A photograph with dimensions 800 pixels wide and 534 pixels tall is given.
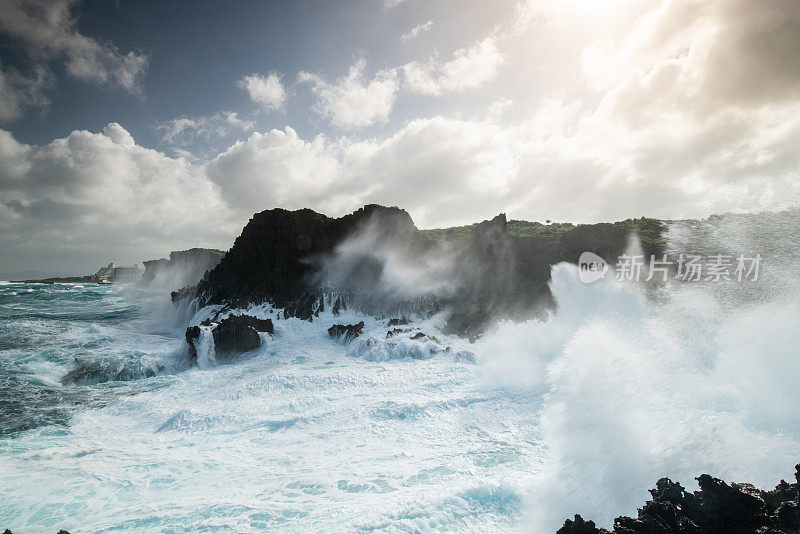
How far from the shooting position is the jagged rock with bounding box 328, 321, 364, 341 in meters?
21.9

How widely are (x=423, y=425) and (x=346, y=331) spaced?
1333cm

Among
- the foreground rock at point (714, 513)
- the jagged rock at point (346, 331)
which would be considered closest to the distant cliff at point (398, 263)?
the jagged rock at point (346, 331)

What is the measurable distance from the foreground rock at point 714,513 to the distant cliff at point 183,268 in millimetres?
75011

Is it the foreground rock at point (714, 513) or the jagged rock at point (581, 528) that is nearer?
the foreground rock at point (714, 513)

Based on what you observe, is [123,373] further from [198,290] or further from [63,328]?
[198,290]

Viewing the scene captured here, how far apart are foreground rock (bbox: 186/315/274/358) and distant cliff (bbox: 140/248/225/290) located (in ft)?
177

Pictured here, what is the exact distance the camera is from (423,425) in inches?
402

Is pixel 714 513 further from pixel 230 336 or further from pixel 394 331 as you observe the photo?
pixel 230 336

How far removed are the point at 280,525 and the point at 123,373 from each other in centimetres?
1522

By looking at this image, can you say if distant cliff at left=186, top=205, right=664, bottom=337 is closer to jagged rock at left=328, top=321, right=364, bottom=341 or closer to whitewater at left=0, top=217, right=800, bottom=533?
jagged rock at left=328, top=321, right=364, bottom=341

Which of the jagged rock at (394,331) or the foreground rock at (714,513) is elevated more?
the foreground rock at (714,513)

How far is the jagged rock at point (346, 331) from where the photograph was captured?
863 inches

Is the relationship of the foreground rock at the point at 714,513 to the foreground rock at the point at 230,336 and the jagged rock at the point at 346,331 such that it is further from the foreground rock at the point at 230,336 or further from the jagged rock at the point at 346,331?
the foreground rock at the point at 230,336

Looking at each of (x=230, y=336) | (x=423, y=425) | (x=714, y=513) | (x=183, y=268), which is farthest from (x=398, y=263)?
(x=183, y=268)
